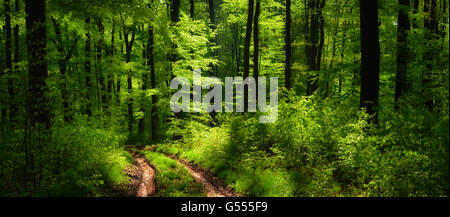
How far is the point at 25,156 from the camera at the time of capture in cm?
679

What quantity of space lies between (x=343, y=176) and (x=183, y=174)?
5.79m

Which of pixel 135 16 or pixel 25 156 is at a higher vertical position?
pixel 135 16

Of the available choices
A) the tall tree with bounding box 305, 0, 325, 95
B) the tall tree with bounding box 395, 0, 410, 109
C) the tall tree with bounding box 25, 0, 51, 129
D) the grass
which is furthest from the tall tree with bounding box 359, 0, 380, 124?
the tall tree with bounding box 305, 0, 325, 95

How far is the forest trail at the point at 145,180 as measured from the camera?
8391mm

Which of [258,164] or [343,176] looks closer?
[343,176]

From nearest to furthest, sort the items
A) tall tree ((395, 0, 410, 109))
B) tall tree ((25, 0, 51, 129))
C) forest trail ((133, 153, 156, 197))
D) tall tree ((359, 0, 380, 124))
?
tall tree ((25, 0, 51, 129)) < tall tree ((359, 0, 380, 124)) < forest trail ((133, 153, 156, 197)) < tall tree ((395, 0, 410, 109))

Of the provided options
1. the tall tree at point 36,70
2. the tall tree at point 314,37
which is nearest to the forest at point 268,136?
the tall tree at point 36,70

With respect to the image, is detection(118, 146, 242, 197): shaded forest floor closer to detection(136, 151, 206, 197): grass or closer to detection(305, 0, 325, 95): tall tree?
detection(136, 151, 206, 197): grass

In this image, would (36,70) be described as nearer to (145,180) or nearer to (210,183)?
(145,180)

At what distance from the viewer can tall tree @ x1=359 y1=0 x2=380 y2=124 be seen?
25.2ft

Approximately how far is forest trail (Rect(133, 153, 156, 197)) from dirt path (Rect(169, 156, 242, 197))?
1.63 metres
